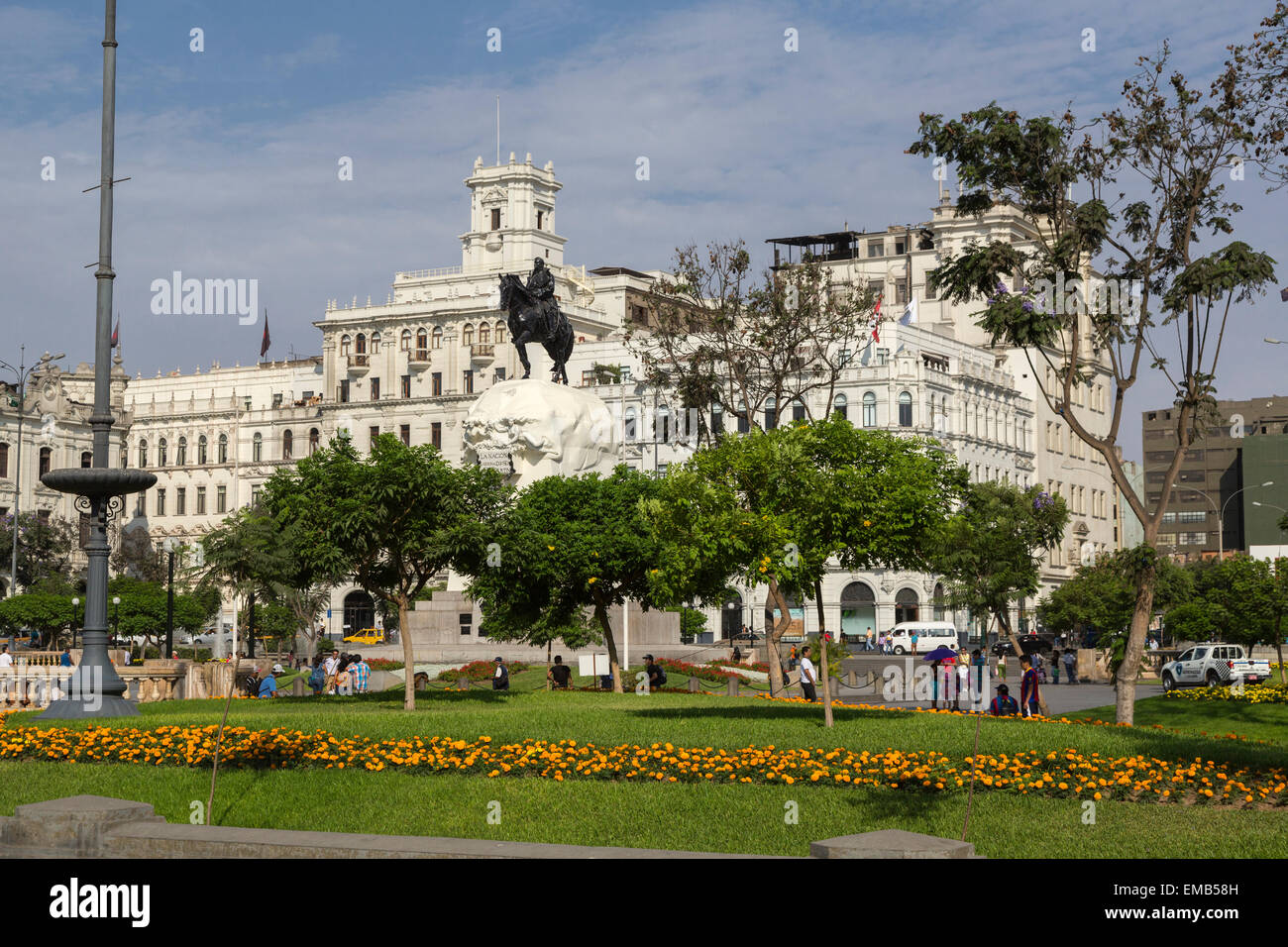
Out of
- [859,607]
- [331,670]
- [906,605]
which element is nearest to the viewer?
[331,670]

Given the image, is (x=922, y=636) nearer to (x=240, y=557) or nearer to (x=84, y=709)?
(x=240, y=557)

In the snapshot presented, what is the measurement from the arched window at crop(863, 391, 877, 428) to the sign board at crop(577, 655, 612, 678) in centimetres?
5152

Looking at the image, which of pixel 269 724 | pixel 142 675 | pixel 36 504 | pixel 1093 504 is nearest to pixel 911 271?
pixel 1093 504

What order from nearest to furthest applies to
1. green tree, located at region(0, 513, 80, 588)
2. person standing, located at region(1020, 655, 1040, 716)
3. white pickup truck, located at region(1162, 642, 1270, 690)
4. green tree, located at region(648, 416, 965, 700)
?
green tree, located at region(648, 416, 965, 700), person standing, located at region(1020, 655, 1040, 716), white pickup truck, located at region(1162, 642, 1270, 690), green tree, located at region(0, 513, 80, 588)

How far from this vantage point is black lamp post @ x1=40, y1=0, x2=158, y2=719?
22.6 m

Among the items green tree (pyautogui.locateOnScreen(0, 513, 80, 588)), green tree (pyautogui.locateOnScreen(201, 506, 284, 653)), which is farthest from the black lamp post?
green tree (pyautogui.locateOnScreen(0, 513, 80, 588))

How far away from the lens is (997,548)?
5875 centimetres

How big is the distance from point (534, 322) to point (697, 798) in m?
32.2

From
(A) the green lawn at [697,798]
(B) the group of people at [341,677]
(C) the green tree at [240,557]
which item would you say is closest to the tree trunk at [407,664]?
(A) the green lawn at [697,798]

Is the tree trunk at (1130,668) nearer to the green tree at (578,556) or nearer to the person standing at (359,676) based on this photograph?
the green tree at (578,556)

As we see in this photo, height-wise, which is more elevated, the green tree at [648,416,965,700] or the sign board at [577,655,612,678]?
the green tree at [648,416,965,700]

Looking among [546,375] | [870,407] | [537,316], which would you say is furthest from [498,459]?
[546,375]

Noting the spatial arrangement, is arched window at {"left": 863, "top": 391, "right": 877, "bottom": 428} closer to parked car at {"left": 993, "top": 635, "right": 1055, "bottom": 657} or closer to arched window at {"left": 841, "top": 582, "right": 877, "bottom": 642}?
arched window at {"left": 841, "top": 582, "right": 877, "bottom": 642}

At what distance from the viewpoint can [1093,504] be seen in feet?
378
